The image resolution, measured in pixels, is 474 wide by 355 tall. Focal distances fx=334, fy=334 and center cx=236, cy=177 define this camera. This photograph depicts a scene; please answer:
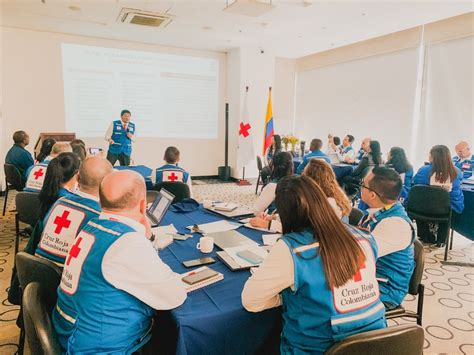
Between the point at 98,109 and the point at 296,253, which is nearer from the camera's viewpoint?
the point at 296,253

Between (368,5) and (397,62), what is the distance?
8.29 feet

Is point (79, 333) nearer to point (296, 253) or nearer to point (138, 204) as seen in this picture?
point (138, 204)

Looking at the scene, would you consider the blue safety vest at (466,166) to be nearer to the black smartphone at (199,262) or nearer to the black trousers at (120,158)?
the black smartphone at (199,262)

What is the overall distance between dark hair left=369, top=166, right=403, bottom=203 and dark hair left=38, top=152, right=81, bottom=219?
6.57 ft

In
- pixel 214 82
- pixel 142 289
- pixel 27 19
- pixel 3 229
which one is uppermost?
pixel 27 19

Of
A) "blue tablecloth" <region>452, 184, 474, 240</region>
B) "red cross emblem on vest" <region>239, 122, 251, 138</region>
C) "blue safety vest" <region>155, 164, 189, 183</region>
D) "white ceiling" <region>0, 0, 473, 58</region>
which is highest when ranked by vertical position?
"white ceiling" <region>0, 0, 473, 58</region>

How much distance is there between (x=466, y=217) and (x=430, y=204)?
28.8 inches

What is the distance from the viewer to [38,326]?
3.86 feet

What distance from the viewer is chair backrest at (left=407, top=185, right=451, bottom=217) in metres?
3.69

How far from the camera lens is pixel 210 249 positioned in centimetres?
188

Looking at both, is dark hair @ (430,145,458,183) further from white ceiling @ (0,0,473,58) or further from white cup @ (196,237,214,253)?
white cup @ (196,237,214,253)

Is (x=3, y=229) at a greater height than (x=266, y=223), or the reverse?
(x=266, y=223)

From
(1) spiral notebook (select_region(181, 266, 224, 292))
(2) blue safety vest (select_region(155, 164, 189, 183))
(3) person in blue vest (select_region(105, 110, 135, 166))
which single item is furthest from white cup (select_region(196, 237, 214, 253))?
(3) person in blue vest (select_region(105, 110, 135, 166))

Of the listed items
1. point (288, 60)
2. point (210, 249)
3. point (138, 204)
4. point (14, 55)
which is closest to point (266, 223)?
point (210, 249)
